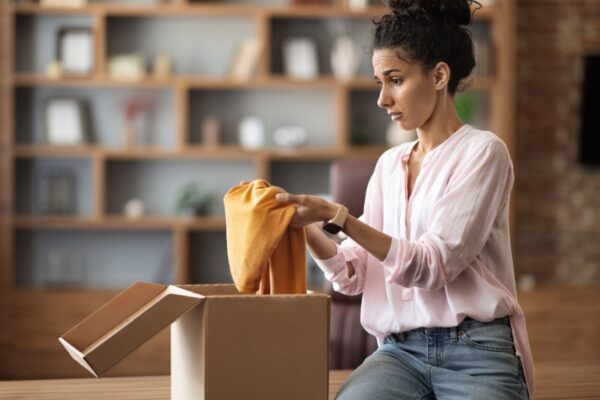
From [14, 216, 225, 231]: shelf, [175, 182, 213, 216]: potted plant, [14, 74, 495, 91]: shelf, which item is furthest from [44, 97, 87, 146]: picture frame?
[175, 182, 213, 216]: potted plant

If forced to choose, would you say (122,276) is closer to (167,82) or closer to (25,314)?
(25,314)

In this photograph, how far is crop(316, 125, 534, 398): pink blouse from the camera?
1884 millimetres

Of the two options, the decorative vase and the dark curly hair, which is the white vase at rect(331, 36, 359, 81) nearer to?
the decorative vase

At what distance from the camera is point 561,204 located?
18.2ft

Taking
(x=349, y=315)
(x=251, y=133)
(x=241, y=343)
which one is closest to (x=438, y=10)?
(x=241, y=343)

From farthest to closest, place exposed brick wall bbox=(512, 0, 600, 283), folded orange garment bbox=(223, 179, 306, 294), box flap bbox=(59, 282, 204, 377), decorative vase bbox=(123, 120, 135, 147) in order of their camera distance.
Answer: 1. exposed brick wall bbox=(512, 0, 600, 283)
2. decorative vase bbox=(123, 120, 135, 147)
3. folded orange garment bbox=(223, 179, 306, 294)
4. box flap bbox=(59, 282, 204, 377)

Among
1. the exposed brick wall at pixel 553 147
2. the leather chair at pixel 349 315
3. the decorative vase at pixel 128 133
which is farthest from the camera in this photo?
the exposed brick wall at pixel 553 147

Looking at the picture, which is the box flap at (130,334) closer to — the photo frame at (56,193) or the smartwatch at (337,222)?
the smartwatch at (337,222)

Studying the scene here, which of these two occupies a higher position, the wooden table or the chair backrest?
the chair backrest

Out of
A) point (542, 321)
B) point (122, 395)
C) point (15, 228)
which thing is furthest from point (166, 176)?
point (122, 395)

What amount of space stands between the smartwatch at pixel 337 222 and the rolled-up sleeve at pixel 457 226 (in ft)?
0.38

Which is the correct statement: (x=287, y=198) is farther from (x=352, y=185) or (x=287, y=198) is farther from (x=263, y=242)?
(x=352, y=185)

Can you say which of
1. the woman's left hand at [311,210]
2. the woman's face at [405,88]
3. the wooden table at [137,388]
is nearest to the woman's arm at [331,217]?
the woman's left hand at [311,210]

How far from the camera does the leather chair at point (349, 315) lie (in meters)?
3.00
